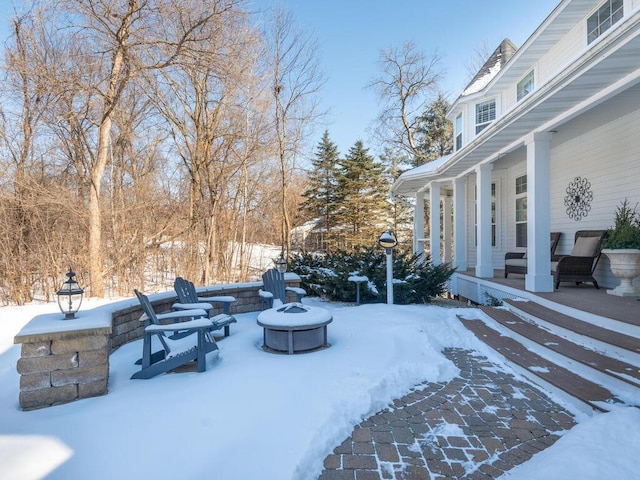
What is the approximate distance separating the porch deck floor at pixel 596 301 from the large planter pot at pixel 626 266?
178 millimetres

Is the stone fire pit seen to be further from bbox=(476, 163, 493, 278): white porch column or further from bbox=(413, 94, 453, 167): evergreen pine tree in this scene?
bbox=(413, 94, 453, 167): evergreen pine tree

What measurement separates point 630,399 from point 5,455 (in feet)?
12.7

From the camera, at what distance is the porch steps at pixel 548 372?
240cm

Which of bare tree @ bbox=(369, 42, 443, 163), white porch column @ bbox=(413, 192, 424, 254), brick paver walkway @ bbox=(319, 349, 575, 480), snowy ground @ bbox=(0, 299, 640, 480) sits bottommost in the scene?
brick paver walkway @ bbox=(319, 349, 575, 480)

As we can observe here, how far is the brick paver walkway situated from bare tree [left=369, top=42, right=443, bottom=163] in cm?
1702

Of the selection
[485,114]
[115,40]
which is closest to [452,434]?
[115,40]

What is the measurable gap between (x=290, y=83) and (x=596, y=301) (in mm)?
9882

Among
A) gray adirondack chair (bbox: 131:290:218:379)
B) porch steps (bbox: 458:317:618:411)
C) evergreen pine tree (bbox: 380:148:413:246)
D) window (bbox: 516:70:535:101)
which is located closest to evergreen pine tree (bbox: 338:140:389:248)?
evergreen pine tree (bbox: 380:148:413:246)

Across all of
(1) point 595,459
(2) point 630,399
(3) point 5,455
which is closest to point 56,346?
(3) point 5,455

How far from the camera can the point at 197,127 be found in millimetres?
8562

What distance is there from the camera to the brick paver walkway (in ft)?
5.93

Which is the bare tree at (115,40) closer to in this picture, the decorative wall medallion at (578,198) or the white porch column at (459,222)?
the white porch column at (459,222)

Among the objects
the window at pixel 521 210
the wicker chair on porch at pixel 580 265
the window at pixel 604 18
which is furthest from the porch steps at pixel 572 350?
the window at pixel 604 18

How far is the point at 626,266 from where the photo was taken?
4.56 metres
